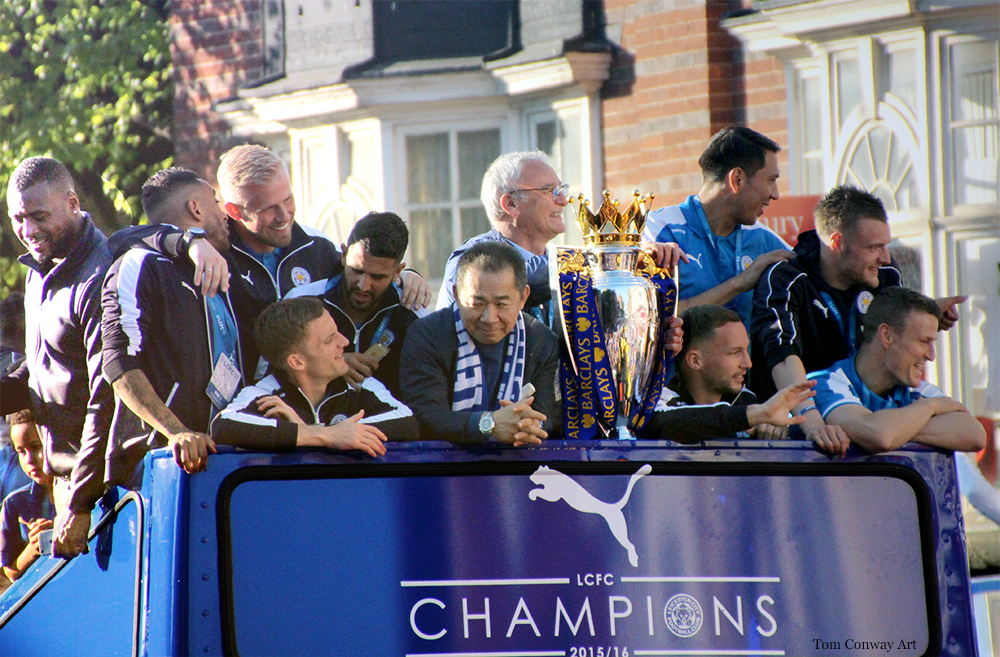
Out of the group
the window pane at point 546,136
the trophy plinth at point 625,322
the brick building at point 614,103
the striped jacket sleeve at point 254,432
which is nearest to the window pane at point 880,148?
the brick building at point 614,103

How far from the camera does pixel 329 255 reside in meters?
4.14

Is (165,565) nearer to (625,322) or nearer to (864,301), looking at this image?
(625,322)

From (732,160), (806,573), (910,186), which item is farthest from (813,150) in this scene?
(806,573)

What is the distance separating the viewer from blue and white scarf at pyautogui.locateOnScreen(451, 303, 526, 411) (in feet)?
10.9

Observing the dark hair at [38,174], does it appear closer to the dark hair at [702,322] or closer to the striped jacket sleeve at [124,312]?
the striped jacket sleeve at [124,312]

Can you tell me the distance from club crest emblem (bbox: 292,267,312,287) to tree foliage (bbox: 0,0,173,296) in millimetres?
6208

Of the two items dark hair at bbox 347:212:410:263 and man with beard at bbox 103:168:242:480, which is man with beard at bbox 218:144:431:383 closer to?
dark hair at bbox 347:212:410:263

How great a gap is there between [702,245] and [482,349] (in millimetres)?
1162

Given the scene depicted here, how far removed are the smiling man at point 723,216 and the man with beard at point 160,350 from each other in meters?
1.45

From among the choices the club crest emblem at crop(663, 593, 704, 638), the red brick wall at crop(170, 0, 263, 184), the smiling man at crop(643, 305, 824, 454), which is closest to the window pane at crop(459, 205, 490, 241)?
the red brick wall at crop(170, 0, 263, 184)

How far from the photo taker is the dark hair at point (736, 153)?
4203mm

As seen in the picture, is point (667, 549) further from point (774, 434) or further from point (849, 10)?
point (849, 10)

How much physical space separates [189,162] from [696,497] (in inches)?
359

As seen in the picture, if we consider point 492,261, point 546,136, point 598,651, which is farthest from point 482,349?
point 546,136
